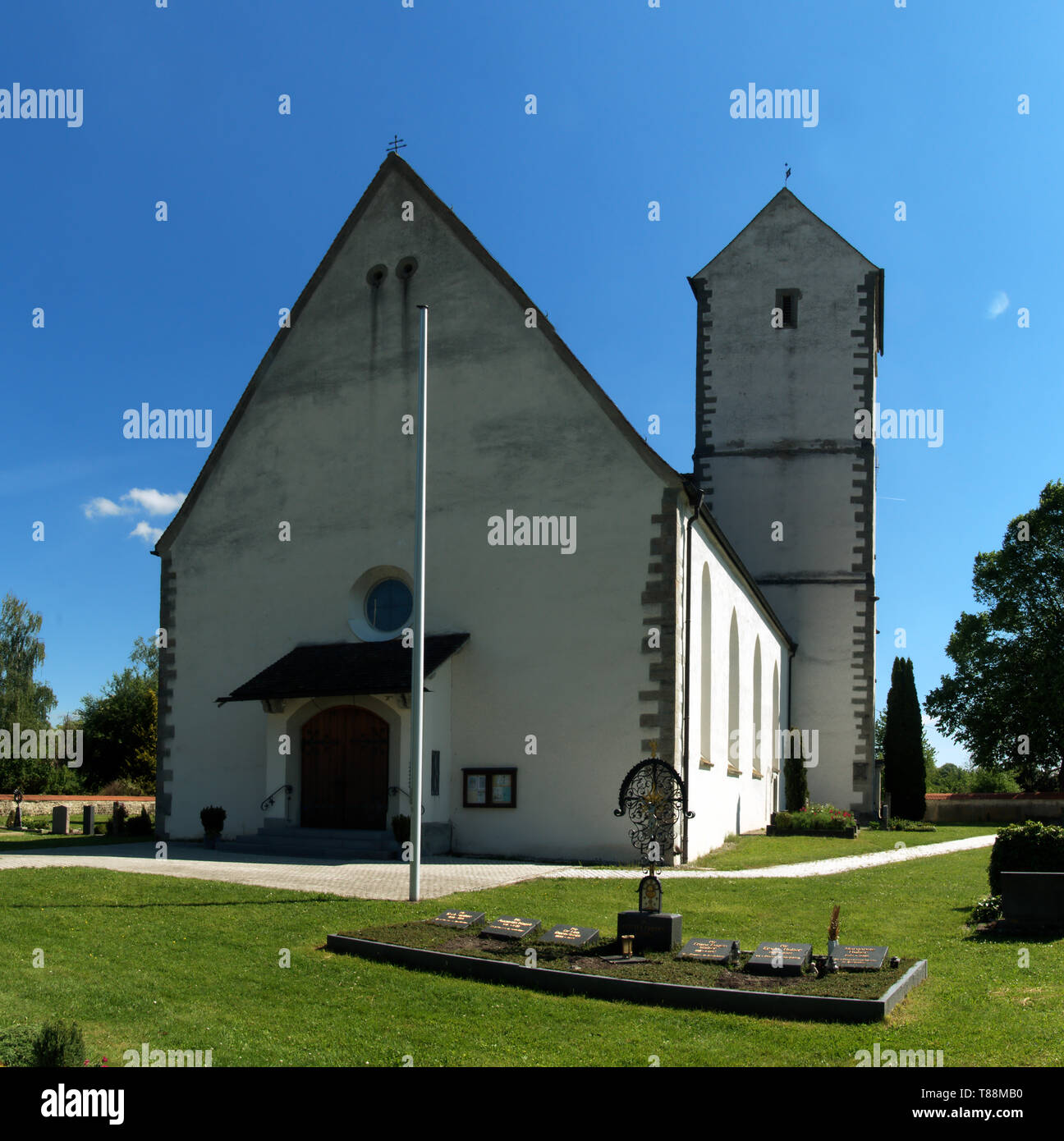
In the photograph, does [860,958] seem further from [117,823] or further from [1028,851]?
[117,823]

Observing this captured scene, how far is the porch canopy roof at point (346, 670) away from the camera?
20.1 metres

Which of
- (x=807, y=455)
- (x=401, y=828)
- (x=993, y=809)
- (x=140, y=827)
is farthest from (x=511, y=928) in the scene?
(x=993, y=809)

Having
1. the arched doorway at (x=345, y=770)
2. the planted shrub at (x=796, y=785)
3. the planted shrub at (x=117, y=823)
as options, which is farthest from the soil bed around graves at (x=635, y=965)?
the planted shrub at (x=796, y=785)

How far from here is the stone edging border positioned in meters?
8.29

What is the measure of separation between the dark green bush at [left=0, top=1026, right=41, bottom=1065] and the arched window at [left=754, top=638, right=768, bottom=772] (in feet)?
84.3

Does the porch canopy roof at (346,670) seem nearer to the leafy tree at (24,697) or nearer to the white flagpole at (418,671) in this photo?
the white flagpole at (418,671)

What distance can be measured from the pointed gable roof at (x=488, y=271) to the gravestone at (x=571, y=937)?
10.6 meters

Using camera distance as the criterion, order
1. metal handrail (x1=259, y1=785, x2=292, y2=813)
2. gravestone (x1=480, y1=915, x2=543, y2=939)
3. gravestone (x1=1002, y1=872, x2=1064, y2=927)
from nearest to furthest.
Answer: gravestone (x1=480, y1=915, x2=543, y2=939) < gravestone (x1=1002, y1=872, x2=1064, y2=927) < metal handrail (x1=259, y1=785, x2=292, y2=813)

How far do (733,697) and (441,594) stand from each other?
9.33m

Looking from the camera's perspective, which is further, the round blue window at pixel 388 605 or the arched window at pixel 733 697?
the arched window at pixel 733 697

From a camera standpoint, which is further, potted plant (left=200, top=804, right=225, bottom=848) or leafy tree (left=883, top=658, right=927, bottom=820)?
leafy tree (left=883, top=658, right=927, bottom=820)

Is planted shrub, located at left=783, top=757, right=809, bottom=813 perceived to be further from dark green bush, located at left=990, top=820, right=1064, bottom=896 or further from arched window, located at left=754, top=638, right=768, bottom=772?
dark green bush, located at left=990, top=820, right=1064, bottom=896

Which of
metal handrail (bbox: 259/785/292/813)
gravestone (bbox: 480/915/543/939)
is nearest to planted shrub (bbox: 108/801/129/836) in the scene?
metal handrail (bbox: 259/785/292/813)
